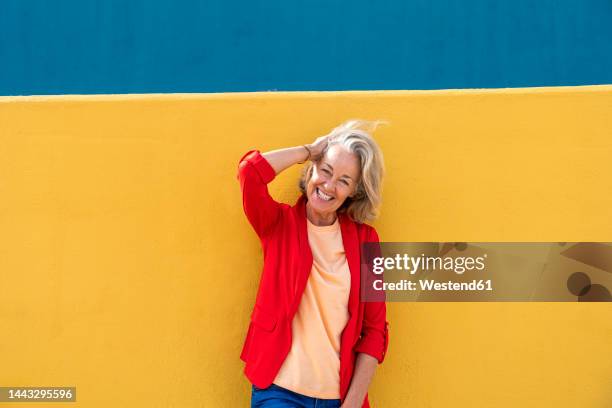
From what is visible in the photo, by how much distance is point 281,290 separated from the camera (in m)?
2.29

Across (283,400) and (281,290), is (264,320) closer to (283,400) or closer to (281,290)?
(281,290)

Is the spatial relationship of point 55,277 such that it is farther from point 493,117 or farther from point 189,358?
point 493,117

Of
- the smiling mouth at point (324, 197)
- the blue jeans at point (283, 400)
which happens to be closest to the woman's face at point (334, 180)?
the smiling mouth at point (324, 197)

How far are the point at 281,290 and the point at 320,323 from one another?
0.60 feet

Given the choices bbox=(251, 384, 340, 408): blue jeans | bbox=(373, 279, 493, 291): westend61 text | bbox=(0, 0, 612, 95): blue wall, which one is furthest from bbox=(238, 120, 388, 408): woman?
bbox=(0, 0, 612, 95): blue wall

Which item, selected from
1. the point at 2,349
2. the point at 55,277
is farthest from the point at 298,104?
the point at 2,349

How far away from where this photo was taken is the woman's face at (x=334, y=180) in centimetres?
230

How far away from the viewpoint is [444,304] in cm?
261

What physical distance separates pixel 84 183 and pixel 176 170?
15.2 inches

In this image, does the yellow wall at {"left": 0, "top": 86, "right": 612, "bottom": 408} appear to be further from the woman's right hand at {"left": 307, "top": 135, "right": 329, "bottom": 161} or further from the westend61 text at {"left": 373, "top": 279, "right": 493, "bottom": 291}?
the woman's right hand at {"left": 307, "top": 135, "right": 329, "bottom": 161}

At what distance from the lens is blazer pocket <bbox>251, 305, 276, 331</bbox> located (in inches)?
88.8

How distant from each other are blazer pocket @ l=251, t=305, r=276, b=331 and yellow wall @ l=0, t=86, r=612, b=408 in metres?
0.33

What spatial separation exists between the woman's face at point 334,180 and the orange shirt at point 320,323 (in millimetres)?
116

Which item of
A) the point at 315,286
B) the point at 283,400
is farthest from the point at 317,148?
the point at 283,400
